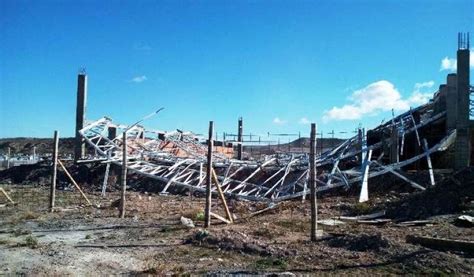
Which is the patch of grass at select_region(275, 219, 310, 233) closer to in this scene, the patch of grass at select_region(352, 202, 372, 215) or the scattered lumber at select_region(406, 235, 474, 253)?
the patch of grass at select_region(352, 202, 372, 215)

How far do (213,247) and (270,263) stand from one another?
70.9 inches

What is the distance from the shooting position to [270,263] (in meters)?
9.04

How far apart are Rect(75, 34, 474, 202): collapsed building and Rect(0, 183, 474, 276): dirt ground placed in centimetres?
553

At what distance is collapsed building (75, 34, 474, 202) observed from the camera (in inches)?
846

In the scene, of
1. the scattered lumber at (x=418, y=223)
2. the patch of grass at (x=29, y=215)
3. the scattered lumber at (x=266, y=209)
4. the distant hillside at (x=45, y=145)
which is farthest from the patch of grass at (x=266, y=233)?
the distant hillside at (x=45, y=145)

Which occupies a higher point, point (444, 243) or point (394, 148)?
point (394, 148)

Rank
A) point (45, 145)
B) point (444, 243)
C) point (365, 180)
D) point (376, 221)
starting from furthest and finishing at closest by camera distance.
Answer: point (45, 145) < point (365, 180) < point (376, 221) < point (444, 243)

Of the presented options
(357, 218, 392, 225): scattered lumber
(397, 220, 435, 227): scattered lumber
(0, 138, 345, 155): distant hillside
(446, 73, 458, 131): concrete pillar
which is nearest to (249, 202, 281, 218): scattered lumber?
(357, 218, 392, 225): scattered lumber

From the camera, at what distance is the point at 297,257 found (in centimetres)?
933

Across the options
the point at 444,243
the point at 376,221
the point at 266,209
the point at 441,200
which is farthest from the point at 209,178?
the point at 441,200

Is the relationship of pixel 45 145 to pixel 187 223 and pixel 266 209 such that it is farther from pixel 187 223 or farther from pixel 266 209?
pixel 187 223

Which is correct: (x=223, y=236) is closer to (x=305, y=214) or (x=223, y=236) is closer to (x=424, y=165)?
(x=305, y=214)

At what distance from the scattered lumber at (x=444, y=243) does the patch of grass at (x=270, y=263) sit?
112 inches

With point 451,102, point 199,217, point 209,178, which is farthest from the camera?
point 451,102
